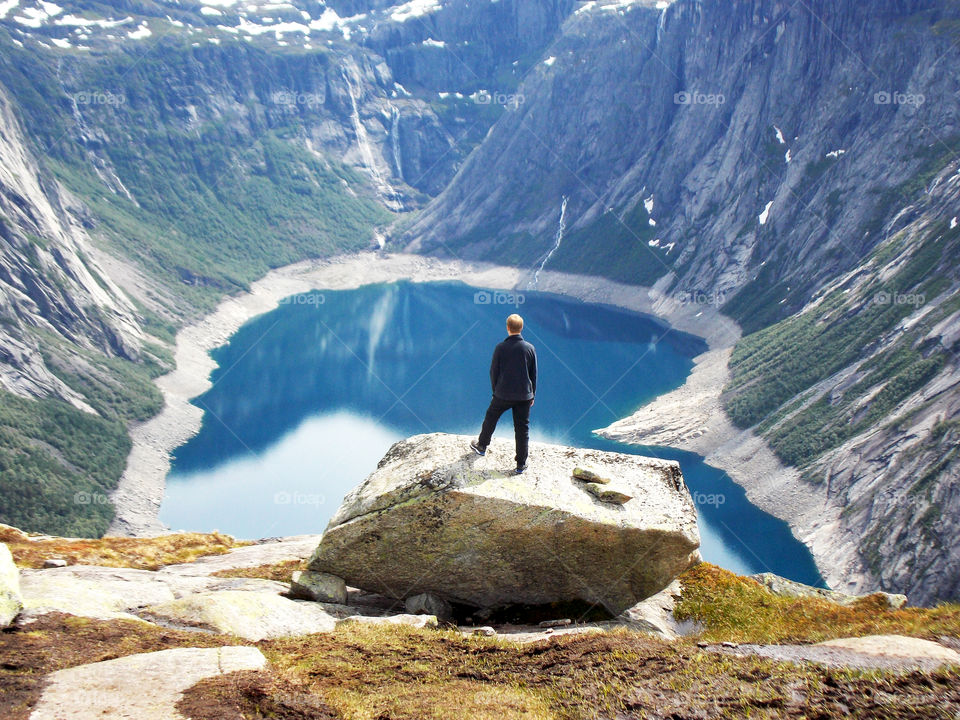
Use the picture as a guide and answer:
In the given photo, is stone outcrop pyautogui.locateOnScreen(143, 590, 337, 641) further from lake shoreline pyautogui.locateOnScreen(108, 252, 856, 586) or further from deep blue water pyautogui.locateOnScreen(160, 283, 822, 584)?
lake shoreline pyautogui.locateOnScreen(108, 252, 856, 586)

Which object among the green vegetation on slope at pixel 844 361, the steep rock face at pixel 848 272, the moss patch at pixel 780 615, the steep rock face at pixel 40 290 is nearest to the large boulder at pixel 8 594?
the moss patch at pixel 780 615

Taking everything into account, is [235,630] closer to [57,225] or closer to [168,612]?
[168,612]

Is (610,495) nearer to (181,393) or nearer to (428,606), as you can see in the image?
(428,606)

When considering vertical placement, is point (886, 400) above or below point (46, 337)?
below

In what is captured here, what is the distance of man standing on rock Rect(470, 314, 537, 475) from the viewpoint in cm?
1964

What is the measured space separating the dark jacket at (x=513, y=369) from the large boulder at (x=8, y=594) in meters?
12.0

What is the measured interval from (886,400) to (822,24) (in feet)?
405

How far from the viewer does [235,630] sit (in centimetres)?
1631

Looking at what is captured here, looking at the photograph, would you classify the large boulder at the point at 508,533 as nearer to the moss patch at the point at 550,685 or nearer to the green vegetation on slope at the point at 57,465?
the moss patch at the point at 550,685

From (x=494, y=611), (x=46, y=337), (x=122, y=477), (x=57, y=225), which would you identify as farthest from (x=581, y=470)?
(x=57, y=225)

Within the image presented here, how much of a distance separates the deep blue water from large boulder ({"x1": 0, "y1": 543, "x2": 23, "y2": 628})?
64.2 metres

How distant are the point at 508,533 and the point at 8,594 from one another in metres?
11.5

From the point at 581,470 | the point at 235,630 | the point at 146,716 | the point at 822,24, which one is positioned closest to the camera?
the point at 146,716

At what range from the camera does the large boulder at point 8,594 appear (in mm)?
15102
